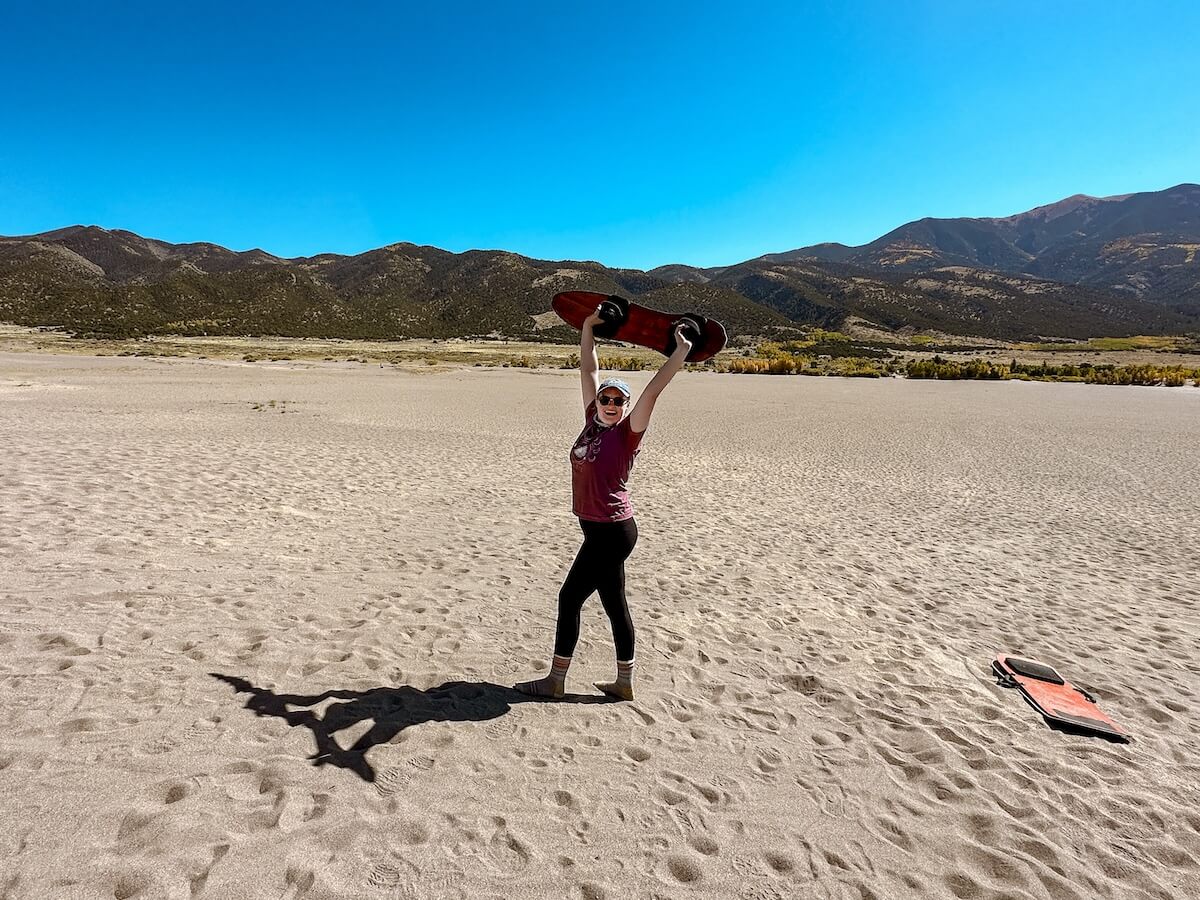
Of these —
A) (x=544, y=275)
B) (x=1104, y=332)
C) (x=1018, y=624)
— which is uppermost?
(x=544, y=275)

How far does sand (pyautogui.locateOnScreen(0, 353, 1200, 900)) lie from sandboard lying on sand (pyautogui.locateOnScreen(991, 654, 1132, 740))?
121 mm

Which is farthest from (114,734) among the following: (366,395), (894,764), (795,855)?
(366,395)

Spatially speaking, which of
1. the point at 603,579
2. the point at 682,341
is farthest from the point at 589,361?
the point at 603,579

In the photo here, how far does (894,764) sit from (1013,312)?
421 ft

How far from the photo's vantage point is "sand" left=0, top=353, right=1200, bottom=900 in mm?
2561

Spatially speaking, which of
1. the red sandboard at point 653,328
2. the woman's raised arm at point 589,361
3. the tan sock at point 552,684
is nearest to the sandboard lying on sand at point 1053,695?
the tan sock at point 552,684

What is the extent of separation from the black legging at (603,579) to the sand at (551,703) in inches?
20.5

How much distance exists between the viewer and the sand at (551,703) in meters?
2.56

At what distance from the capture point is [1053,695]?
4168mm

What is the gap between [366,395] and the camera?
80.7 feet

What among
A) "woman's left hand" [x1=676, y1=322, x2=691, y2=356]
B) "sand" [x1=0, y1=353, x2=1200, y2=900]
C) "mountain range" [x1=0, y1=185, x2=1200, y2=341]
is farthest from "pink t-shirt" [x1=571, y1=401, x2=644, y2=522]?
"mountain range" [x1=0, y1=185, x2=1200, y2=341]

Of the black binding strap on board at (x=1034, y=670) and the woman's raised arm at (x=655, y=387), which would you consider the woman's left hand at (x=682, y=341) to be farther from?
the black binding strap on board at (x=1034, y=670)

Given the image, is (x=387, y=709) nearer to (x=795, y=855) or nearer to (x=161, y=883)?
(x=161, y=883)

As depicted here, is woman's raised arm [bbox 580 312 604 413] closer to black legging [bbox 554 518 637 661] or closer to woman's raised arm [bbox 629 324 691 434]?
woman's raised arm [bbox 629 324 691 434]
